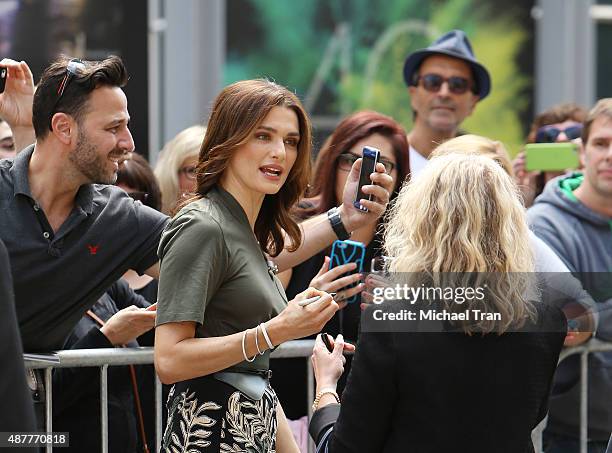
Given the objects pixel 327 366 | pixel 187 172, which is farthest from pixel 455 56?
pixel 327 366

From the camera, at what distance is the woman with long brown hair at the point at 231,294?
140 inches

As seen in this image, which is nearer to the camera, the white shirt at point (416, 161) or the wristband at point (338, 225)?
the wristband at point (338, 225)

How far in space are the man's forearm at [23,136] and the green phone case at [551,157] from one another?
2551mm

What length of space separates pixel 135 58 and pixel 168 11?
2.18 metres

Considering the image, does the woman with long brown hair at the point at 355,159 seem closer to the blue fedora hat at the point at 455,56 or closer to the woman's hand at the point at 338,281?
the woman's hand at the point at 338,281

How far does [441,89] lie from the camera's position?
627 cm

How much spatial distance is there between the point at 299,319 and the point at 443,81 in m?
3.07

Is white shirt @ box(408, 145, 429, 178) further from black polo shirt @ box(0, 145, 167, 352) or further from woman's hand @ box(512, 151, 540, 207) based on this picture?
black polo shirt @ box(0, 145, 167, 352)

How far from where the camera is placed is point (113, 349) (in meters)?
4.39

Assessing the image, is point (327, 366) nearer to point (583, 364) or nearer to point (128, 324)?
point (128, 324)

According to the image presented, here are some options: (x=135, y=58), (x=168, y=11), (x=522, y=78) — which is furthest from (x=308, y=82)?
(x=135, y=58)

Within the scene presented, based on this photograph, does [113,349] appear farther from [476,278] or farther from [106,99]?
[476,278]

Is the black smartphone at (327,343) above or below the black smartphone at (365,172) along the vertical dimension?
below

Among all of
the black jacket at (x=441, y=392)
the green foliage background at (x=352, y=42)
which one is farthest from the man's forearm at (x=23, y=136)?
the green foliage background at (x=352, y=42)
